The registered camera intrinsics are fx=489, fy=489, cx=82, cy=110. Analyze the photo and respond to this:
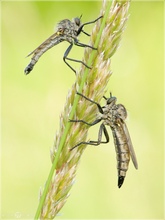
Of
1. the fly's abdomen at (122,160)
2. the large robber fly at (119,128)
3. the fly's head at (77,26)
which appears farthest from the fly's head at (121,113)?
the fly's head at (77,26)

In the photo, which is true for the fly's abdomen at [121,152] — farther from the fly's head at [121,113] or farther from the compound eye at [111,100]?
the compound eye at [111,100]

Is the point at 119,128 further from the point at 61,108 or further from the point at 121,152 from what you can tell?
the point at 61,108

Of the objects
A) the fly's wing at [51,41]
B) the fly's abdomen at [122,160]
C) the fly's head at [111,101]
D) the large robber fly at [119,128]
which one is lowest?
the fly's abdomen at [122,160]

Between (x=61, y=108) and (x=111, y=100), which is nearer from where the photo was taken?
(x=111, y=100)

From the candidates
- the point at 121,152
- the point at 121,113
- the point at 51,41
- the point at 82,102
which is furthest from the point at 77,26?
the point at 82,102

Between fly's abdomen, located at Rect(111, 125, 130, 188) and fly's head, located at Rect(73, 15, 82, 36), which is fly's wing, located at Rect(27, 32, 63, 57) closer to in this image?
fly's head, located at Rect(73, 15, 82, 36)

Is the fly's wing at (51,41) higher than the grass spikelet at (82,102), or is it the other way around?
the fly's wing at (51,41)

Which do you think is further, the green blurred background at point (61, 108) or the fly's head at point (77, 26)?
the green blurred background at point (61, 108)
